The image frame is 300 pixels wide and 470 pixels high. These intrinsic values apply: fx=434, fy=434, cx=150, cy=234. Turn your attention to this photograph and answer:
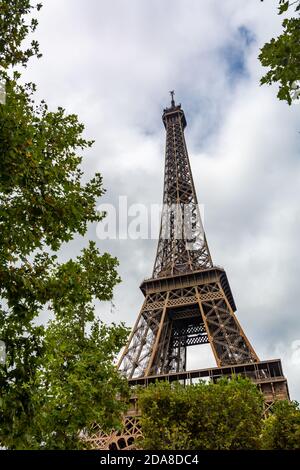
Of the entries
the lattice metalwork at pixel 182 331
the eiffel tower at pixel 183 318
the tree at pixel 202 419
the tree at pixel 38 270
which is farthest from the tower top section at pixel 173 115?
the tree at pixel 38 270

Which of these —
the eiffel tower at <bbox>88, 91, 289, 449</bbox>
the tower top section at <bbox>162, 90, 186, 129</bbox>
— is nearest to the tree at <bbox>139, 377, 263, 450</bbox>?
the eiffel tower at <bbox>88, 91, 289, 449</bbox>

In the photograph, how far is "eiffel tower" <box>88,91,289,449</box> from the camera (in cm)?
3262

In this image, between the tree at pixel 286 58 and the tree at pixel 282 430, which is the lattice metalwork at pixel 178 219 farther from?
the tree at pixel 286 58

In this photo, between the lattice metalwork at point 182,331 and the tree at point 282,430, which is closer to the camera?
the tree at point 282,430

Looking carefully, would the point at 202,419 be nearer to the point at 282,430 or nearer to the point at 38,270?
the point at 282,430

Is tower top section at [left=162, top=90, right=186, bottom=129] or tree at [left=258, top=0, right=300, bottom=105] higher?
tower top section at [left=162, top=90, right=186, bottom=129]

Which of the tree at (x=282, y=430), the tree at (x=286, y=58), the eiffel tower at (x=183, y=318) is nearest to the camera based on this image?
the tree at (x=286, y=58)

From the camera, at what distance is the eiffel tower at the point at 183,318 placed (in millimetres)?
32625

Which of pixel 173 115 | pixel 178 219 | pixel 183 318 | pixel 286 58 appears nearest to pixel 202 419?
pixel 286 58

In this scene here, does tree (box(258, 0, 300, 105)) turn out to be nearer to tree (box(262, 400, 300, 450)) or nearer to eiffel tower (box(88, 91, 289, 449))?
tree (box(262, 400, 300, 450))

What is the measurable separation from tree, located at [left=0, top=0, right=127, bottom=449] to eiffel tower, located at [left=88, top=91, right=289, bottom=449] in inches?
840

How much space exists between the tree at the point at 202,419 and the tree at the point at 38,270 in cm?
1245

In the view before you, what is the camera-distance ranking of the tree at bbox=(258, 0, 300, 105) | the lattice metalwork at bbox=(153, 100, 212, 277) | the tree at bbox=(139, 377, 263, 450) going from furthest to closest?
the lattice metalwork at bbox=(153, 100, 212, 277) < the tree at bbox=(139, 377, 263, 450) < the tree at bbox=(258, 0, 300, 105)
